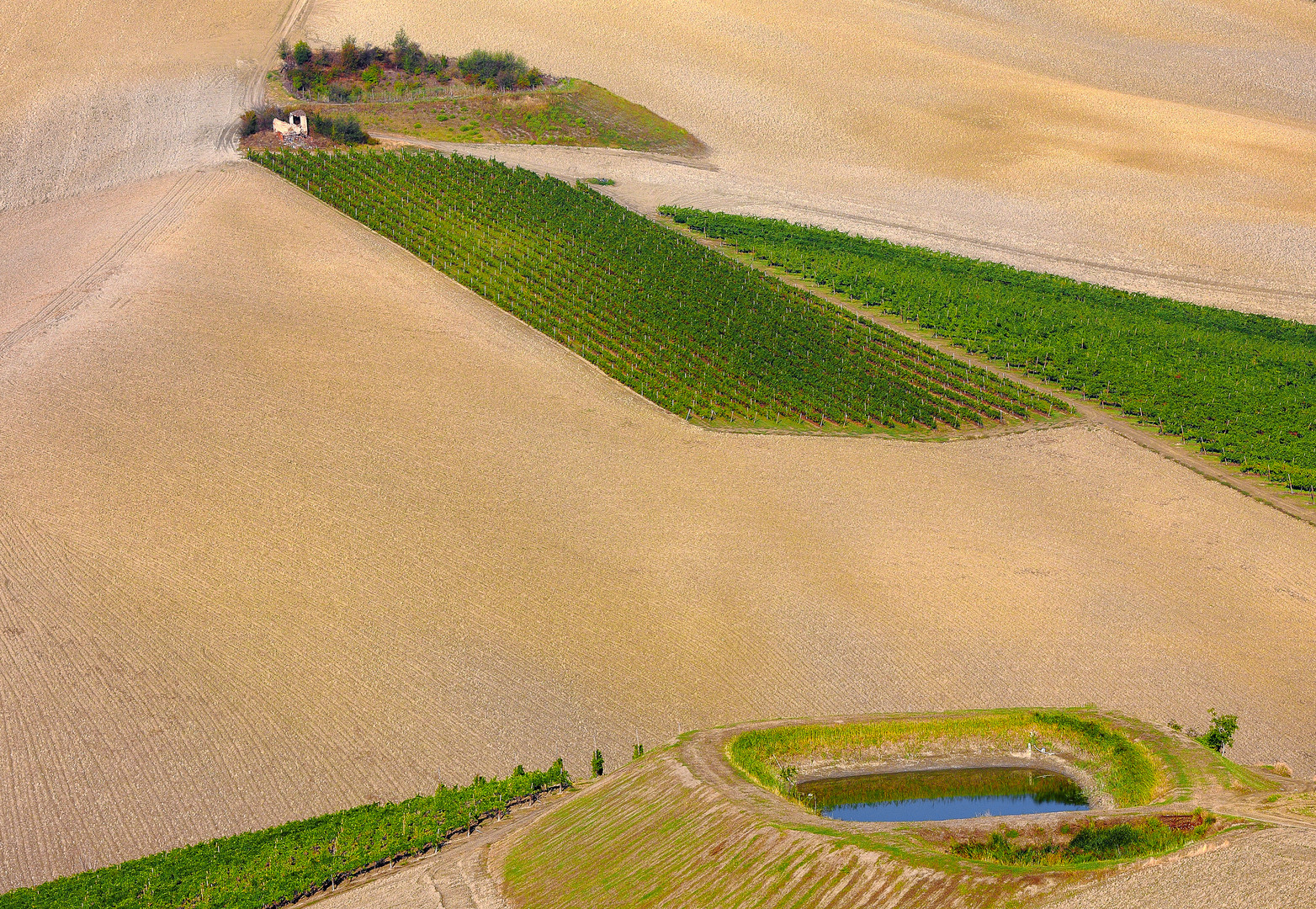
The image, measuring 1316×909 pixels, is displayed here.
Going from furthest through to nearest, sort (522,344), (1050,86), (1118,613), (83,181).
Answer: (1050,86) < (83,181) < (522,344) < (1118,613)

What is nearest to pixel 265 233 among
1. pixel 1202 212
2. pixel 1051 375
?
pixel 1051 375

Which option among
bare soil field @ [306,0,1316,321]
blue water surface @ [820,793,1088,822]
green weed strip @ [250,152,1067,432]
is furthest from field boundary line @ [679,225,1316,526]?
blue water surface @ [820,793,1088,822]

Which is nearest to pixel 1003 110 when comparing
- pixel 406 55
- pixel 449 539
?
pixel 406 55

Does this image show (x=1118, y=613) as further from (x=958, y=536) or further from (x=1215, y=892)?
(x=1215, y=892)

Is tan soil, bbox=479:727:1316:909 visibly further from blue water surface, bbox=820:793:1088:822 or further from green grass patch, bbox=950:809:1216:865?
blue water surface, bbox=820:793:1088:822

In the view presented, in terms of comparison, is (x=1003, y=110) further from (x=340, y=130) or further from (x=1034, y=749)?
(x=1034, y=749)

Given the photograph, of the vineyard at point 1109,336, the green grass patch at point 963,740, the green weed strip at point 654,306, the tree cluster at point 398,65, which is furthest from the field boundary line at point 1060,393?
the tree cluster at point 398,65
